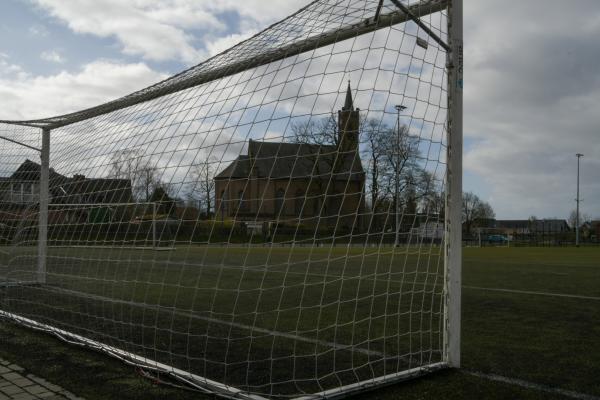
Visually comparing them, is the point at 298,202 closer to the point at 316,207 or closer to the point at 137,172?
the point at 316,207

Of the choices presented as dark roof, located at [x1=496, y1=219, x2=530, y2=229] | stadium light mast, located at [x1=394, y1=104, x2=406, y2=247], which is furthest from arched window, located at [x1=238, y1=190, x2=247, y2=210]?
dark roof, located at [x1=496, y1=219, x2=530, y2=229]

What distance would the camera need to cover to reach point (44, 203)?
25.4 feet

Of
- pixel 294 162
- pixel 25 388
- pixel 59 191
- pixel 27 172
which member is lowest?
pixel 25 388

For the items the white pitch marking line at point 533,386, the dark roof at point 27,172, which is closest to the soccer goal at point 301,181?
the white pitch marking line at point 533,386

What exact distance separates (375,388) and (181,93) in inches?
164

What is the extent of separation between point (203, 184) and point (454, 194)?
206cm

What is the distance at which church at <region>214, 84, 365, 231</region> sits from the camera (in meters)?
3.99

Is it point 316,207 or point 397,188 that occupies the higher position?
point 397,188

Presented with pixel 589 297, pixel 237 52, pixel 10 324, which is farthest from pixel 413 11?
pixel 589 297

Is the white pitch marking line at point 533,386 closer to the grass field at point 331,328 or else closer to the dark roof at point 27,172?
the grass field at point 331,328

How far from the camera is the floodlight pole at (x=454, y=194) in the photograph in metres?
4.06

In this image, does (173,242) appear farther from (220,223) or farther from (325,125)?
(325,125)

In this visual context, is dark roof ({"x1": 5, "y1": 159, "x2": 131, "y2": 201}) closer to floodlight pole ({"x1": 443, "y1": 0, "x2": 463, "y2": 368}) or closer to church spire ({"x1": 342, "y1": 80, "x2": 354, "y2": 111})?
church spire ({"x1": 342, "y1": 80, "x2": 354, "y2": 111})

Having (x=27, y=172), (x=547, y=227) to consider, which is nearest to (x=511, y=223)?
(x=547, y=227)
